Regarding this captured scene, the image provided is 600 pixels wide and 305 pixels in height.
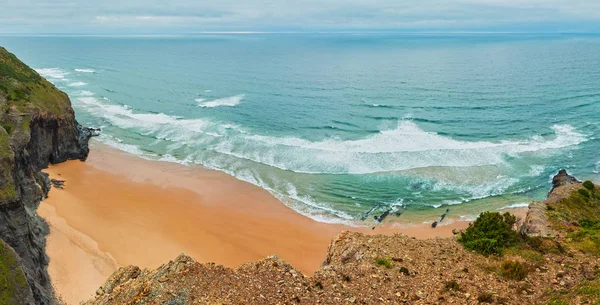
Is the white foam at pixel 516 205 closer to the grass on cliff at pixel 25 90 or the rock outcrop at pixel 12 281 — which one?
the rock outcrop at pixel 12 281

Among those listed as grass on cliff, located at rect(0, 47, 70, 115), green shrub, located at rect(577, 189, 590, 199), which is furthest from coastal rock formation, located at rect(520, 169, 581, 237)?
grass on cliff, located at rect(0, 47, 70, 115)

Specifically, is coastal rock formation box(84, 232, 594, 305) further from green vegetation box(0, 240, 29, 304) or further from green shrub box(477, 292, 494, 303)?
green vegetation box(0, 240, 29, 304)

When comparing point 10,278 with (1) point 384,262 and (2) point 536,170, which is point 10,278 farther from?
(2) point 536,170

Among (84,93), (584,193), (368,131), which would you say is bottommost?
(368,131)

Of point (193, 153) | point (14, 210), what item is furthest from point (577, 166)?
point (14, 210)

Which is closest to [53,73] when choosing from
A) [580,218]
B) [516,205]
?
[516,205]

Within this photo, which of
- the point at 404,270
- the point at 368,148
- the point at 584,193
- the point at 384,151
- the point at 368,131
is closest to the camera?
the point at 404,270
